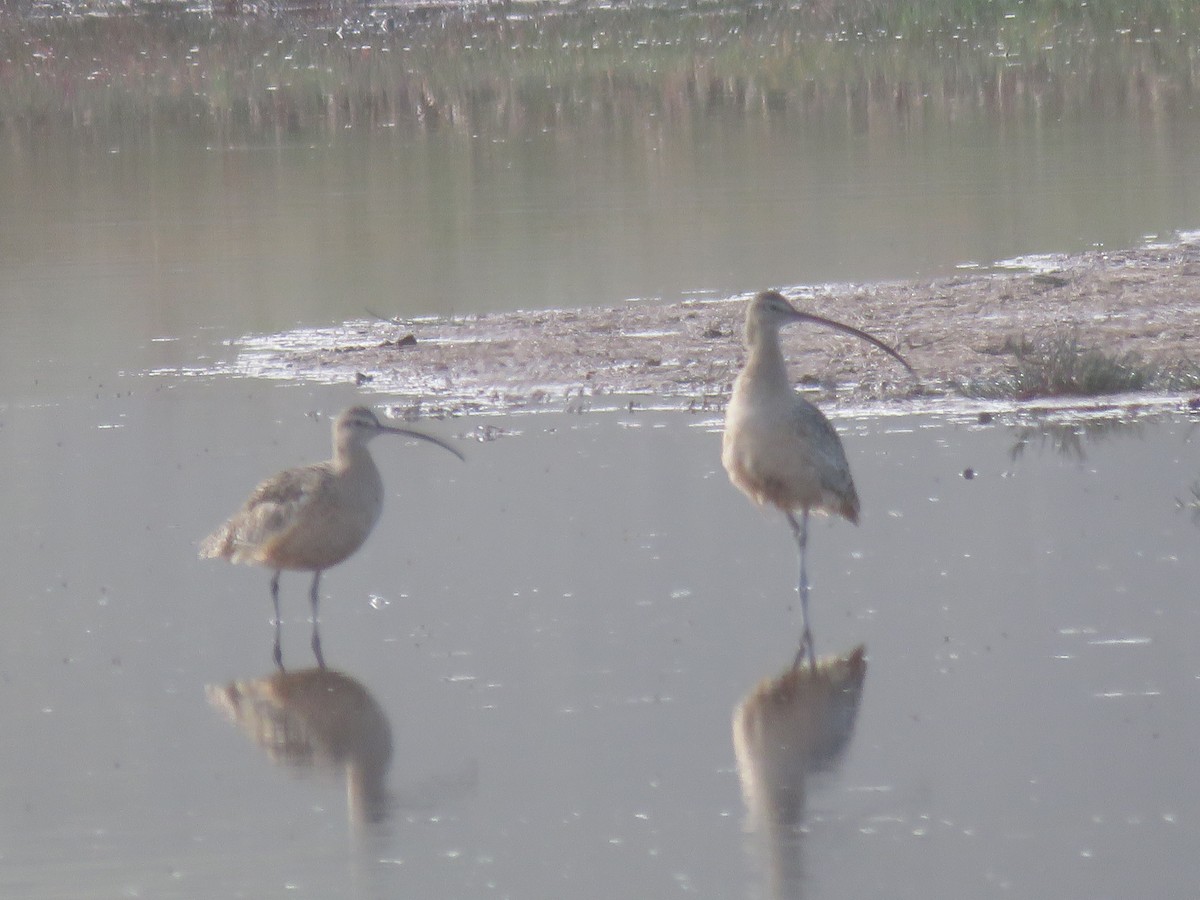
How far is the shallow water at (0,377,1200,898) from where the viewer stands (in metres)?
5.30

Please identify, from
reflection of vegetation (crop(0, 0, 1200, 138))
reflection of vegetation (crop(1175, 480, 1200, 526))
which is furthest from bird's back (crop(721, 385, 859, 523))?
reflection of vegetation (crop(0, 0, 1200, 138))

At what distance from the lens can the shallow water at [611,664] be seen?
530 cm

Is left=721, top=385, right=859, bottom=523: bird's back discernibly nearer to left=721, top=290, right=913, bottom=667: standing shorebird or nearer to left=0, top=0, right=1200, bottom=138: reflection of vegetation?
left=721, top=290, right=913, bottom=667: standing shorebird

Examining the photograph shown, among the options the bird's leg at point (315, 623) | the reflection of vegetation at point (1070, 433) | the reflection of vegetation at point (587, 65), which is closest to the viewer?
the bird's leg at point (315, 623)

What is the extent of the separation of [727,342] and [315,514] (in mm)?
4838

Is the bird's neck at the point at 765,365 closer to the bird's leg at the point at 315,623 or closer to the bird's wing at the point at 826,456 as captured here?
the bird's wing at the point at 826,456

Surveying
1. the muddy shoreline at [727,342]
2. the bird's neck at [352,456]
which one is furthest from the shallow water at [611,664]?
the muddy shoreline at [727,342]

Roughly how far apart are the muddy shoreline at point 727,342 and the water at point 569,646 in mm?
475

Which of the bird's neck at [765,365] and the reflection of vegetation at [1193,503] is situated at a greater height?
the bird's neck at [765,365]

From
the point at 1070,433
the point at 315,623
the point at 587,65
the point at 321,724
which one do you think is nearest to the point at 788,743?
the point at 321,724

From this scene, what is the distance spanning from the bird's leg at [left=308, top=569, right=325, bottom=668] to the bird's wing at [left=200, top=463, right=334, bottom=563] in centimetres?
21

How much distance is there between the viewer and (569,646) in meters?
6.93

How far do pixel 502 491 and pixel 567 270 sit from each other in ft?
20.7

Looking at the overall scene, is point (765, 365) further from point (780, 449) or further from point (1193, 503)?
point (1193, 503)
